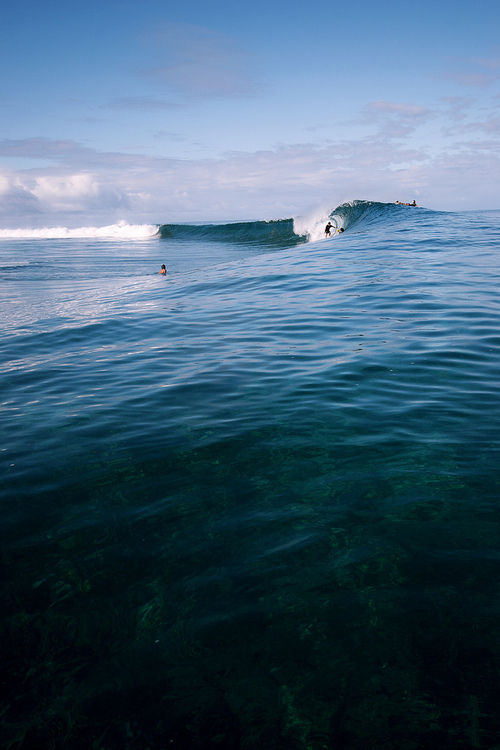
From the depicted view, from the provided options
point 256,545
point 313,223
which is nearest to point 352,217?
point 313,223

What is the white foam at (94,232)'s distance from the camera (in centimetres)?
7044

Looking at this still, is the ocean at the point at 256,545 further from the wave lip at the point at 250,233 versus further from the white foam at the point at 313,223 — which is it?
the white foam at the point at 313,223

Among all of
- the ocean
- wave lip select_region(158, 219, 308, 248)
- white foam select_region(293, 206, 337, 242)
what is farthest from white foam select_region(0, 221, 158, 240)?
the ocean

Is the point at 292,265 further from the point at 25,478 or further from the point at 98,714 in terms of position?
the point at 98,714

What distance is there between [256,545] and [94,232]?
82.5 meters

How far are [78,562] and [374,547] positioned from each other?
2407 millimetres

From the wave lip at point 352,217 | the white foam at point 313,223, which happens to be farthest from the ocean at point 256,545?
the white foam at point 313,223

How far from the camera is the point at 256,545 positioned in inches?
154

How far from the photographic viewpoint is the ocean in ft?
8.89

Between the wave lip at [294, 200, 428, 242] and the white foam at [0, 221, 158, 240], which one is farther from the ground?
the white foam at [0, 221, 158, 240]

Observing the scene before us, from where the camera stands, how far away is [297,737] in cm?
258

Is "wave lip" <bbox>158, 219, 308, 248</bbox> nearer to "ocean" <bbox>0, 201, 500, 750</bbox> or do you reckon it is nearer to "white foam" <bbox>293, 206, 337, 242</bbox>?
"white foam" <bbox>293, 206, 337, 242</bbox>

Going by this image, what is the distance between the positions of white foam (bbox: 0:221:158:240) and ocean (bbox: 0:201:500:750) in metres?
64.6

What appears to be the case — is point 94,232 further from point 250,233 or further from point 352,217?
point 352,217
